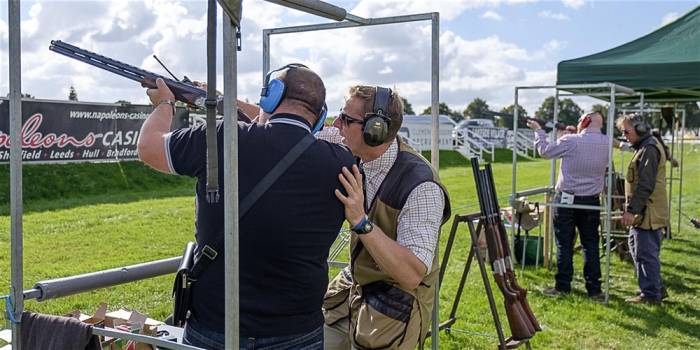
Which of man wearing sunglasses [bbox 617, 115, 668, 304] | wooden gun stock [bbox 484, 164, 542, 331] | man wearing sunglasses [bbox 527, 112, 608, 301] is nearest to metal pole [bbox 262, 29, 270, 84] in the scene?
wooden gun stock [bbox 484, 164, 542, 331]

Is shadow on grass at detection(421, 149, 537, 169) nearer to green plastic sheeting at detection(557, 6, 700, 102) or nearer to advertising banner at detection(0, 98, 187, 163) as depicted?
advertising banner at detection(0, 98, 187, 163)

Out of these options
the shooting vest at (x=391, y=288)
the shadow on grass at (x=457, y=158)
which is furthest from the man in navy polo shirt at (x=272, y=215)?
the shadow on grass at (x=457, y=158)

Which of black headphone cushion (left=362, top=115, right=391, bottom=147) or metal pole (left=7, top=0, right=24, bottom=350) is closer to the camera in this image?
metal pole (left=7, top=0, right=24, bottom=350)

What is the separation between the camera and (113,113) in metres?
15.7

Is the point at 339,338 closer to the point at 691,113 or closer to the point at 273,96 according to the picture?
the point at 273,96

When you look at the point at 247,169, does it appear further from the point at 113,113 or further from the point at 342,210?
the point at 113,113

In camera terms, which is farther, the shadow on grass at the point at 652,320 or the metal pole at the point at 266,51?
the shadow on grass at the point at 652,320

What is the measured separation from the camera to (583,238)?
710 cm

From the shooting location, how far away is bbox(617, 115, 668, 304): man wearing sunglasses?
673 cm

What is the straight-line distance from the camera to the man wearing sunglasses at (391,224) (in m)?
2.46

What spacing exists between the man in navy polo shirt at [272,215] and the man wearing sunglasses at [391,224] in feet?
1.11

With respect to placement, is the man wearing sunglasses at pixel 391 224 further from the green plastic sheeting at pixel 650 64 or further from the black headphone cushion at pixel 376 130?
the green plastic sheeting at pixel 650 64

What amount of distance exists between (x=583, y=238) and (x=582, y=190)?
54 cm

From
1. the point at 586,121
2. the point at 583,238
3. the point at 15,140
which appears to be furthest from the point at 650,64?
the point at 15,140
